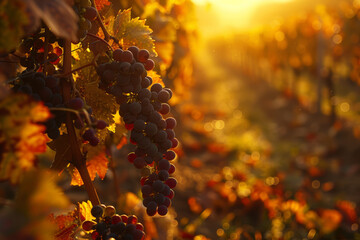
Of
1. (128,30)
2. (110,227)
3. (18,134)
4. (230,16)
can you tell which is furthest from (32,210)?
(230,16)

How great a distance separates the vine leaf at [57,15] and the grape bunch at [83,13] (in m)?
0.33

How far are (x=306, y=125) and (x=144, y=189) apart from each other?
9.35 m

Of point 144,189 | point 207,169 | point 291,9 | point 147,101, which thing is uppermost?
point 291,9

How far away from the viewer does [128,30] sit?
3.77 ft

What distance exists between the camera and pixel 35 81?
94 cm

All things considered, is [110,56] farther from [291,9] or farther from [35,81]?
[291,9]

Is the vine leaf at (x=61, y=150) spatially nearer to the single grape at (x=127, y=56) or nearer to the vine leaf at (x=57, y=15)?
the single grape at (x=127, y=56)

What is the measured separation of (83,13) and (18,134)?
474 mm

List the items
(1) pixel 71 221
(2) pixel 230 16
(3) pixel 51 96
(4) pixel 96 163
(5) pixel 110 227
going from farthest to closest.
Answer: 1. (2) pixel 230 16
2. (4) pixel 96 163
3. (1) pixel 71 221
4. (5) pixel 110 227
5. (3) pixel 51 96

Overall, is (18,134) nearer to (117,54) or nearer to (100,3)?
(117,54)

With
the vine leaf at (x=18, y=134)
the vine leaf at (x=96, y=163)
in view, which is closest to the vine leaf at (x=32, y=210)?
the vine leaf at (x=18, y=134)

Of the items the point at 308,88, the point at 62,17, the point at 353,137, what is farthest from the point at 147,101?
the point at 308,88

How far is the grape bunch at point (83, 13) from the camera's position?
1.01 m

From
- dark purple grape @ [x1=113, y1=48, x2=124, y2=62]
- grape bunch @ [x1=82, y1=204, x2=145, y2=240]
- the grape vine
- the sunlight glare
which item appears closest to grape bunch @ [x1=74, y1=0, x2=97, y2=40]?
the grape vine
